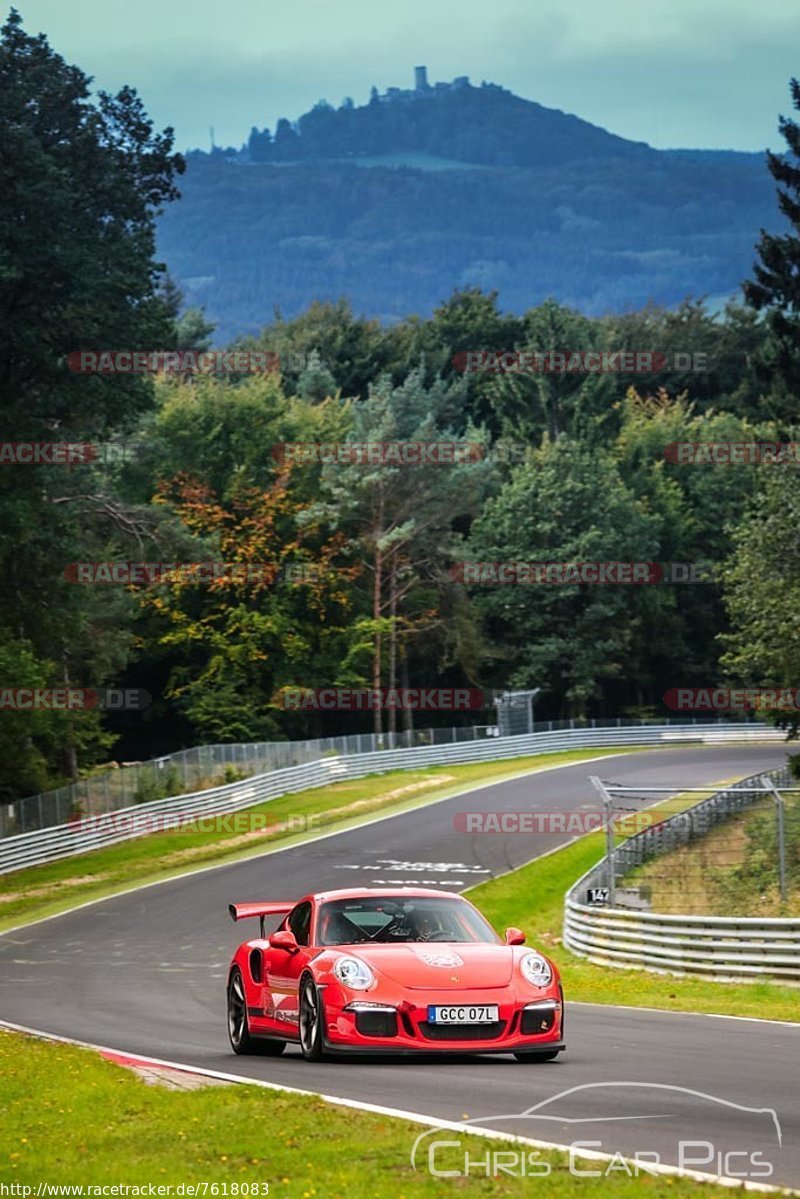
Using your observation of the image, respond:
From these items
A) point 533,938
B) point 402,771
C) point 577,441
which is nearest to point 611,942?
point 533,938

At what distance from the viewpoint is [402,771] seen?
69062 mm

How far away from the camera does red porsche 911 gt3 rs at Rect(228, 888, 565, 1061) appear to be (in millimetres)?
13000

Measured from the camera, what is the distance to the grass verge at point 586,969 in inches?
842

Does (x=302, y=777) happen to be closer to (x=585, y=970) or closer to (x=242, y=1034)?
(x=585, y=970)

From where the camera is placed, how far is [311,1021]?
13516 mm

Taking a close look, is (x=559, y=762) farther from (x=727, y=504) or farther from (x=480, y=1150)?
(x=480, y=1150)

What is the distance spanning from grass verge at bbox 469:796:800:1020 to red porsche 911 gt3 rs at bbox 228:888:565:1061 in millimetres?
5530
